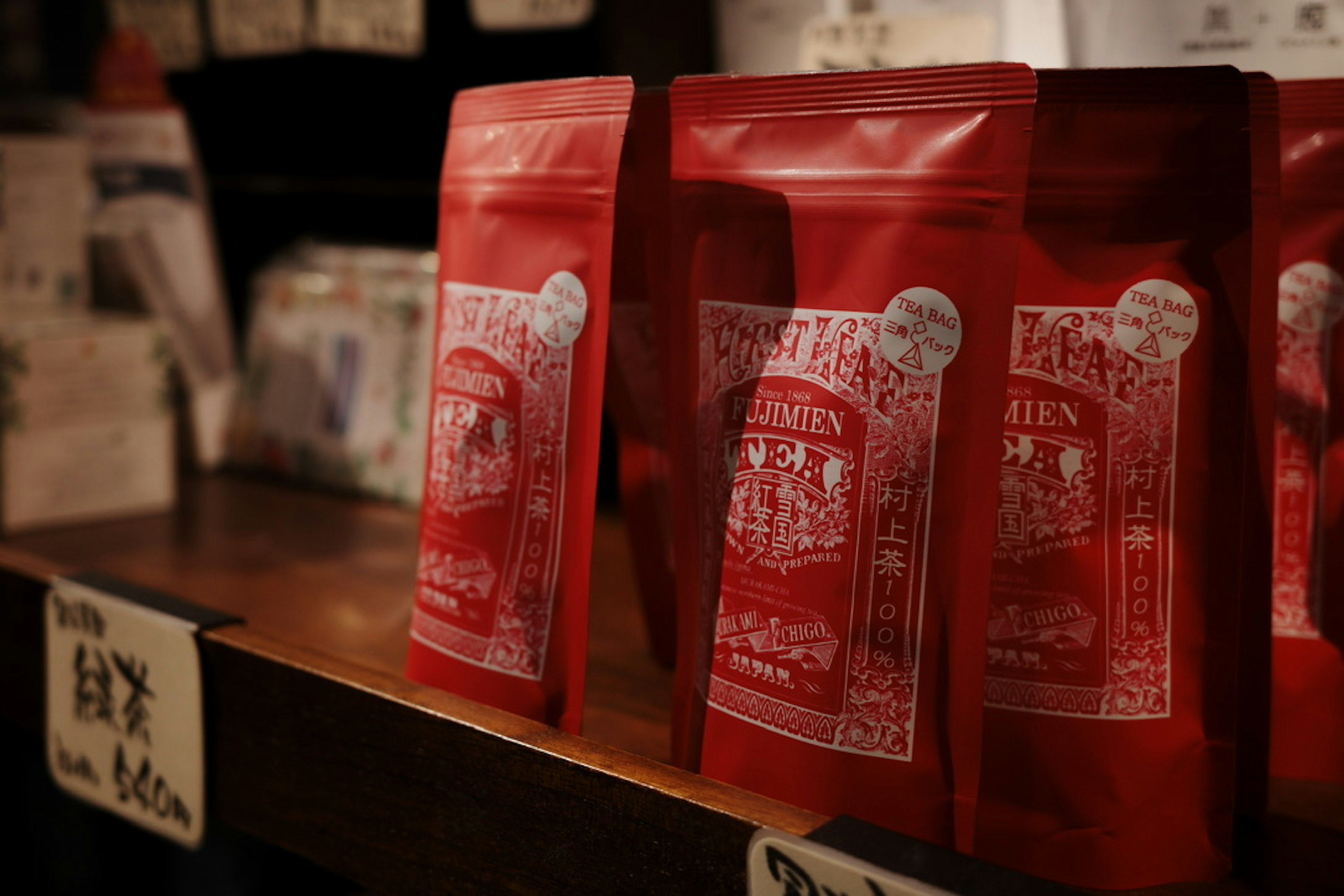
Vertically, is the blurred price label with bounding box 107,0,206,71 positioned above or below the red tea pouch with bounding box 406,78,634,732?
above

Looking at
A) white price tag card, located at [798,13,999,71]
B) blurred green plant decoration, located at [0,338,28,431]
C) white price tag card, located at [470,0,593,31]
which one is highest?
white price tag card, located at [470,0,593,31]

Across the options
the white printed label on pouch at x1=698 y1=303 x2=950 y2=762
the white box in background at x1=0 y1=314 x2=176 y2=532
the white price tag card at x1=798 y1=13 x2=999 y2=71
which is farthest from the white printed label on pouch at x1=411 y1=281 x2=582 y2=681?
the white box in background at x1=0 y1=314 x2=176 y2=532

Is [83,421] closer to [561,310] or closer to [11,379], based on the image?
[11,379]

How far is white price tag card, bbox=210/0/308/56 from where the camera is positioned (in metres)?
1.40

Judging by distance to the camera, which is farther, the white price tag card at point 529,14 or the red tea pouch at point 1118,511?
the white price tag card at point 529,14

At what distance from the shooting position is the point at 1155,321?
546 millimetres

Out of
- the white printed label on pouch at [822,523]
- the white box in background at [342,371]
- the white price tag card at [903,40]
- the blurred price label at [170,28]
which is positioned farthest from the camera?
the blurred price label at [170,28]

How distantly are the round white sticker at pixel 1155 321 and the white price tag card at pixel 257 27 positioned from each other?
114 centimetres

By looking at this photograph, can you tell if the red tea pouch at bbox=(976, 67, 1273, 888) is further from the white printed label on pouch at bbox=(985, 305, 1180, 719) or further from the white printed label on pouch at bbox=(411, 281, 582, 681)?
the white printed label on pouch at bbox=(411, 281, 582, 681)

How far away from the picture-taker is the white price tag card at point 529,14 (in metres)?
1.15

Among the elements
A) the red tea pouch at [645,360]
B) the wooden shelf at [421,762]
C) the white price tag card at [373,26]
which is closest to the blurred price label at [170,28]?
the white price tag card at [373,26]

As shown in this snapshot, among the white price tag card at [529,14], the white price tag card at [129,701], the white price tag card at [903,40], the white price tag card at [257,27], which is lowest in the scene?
the white price tag card at [129,701]

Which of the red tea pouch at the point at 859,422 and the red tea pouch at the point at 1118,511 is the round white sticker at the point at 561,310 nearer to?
the red tea pouch at the point at 859,422

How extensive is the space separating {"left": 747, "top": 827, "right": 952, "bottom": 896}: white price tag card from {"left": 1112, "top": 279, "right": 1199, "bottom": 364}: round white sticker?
26 cm
